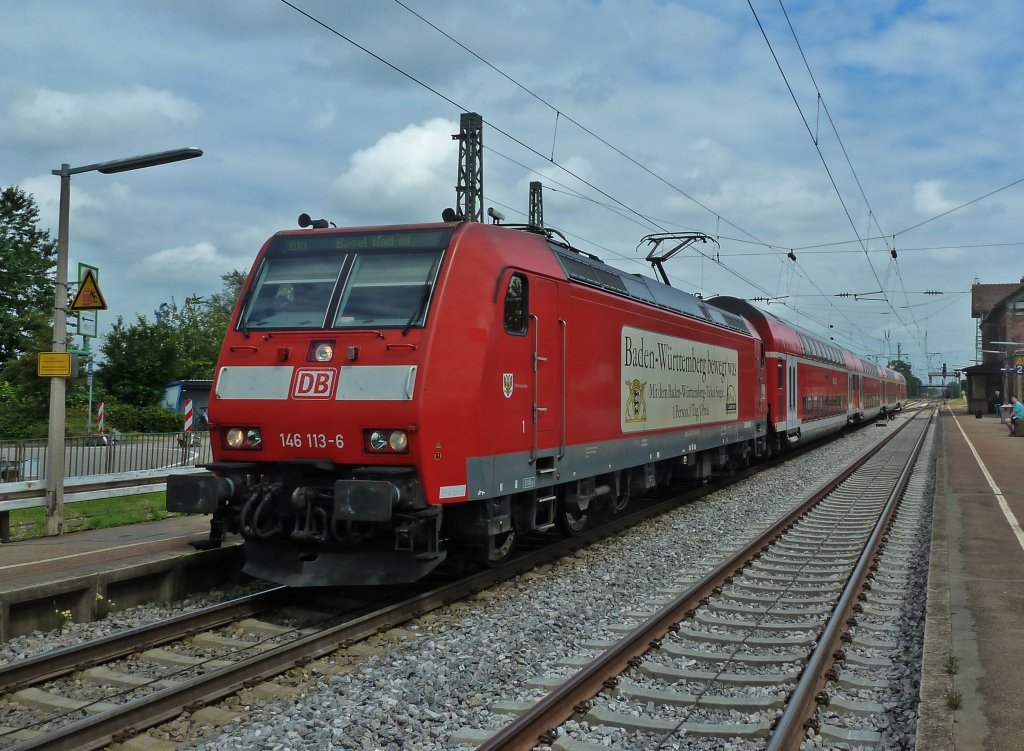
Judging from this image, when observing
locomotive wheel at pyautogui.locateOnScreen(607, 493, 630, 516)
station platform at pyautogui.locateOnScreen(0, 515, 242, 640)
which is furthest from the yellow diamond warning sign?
locomotive wheel at pyautogui.locateOnScreen(607, 493, 630, 516)

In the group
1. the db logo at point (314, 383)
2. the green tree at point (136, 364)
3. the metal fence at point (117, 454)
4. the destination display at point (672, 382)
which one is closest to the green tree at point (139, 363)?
the green tree at point (136, 364)

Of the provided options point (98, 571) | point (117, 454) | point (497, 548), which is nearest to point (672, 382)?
point (497, 548)

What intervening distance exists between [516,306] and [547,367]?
86 cm

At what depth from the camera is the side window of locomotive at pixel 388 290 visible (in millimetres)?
7543

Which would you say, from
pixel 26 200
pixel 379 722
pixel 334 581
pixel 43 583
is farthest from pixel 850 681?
pixel 26 200

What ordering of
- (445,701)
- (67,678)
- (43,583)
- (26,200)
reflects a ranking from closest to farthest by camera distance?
(445,701) < (67,678) < (43,583) < (26,200)

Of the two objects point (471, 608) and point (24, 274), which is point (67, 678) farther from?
point (24, 274)

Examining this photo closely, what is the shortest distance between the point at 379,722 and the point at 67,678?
2361 millimetres

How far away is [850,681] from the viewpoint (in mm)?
5793

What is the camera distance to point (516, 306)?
27.4 feet

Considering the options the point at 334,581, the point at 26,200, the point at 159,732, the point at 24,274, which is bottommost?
the point at 159,732

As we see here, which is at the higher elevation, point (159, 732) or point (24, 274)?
point (24, 274)

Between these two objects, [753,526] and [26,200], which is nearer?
[753,526]

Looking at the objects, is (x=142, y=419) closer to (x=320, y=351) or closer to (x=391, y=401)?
(x=320, y=351)
